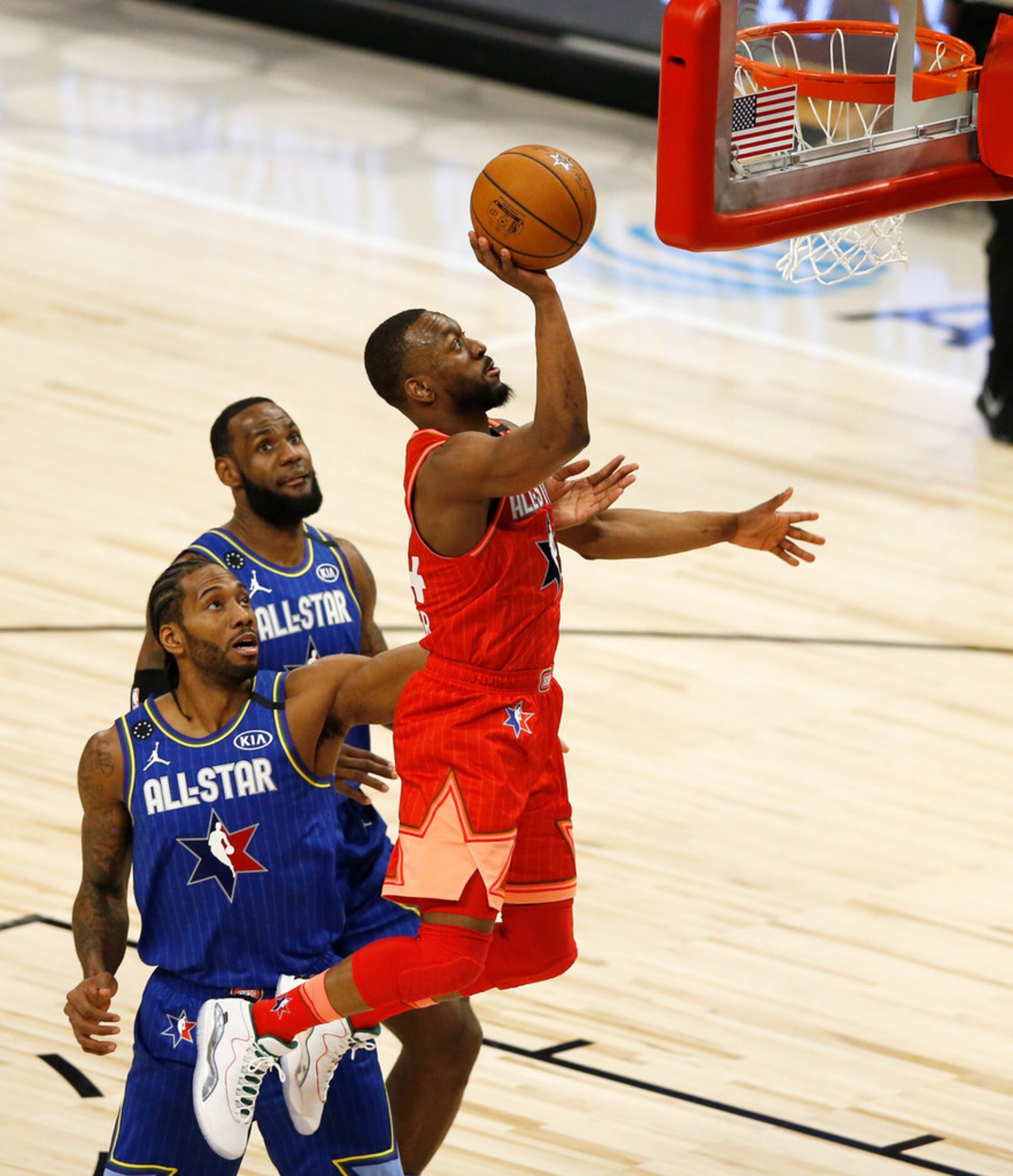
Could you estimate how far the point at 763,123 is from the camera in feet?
17.6

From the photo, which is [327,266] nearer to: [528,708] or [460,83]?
[460,83]

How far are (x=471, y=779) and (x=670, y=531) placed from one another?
2.69 feet

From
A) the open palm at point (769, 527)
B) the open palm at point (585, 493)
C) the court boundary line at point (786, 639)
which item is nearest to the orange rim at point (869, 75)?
the open palm at point (769, 527)

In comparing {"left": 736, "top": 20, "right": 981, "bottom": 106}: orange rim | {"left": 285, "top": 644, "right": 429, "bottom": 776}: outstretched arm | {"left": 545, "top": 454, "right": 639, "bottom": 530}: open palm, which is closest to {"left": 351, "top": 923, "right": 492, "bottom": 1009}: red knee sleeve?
{"left": 285, "top": 644, "right": 429, "bottom": 776}: outstretched arm

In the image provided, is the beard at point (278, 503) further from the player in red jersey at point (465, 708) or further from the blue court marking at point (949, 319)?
the blue court marking at point (949, 319)

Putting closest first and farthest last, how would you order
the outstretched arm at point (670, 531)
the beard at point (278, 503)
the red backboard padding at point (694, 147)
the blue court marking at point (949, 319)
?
the red backboard padding at point (694, 147)
the outstretched arm at point (670, 531)
the beard at point (278, 503)
the blue court marking at point (949, 319)

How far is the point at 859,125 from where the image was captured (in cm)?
601

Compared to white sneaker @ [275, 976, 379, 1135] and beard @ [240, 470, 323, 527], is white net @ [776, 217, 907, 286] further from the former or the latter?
white sneaker @ [275, 976, 379, 1135]

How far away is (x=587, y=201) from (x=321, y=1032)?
1810 mm

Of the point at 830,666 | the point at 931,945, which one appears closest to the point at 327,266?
the point at 830,666

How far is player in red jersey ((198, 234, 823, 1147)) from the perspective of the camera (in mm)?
4785

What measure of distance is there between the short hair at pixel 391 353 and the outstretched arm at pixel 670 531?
0.60 meters

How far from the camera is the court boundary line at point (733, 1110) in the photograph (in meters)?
6.19

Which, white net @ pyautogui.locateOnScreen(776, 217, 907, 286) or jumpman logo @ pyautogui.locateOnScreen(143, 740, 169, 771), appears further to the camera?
white net @ pyautogui.locateOnScreen(776, 217, 907, 286)
